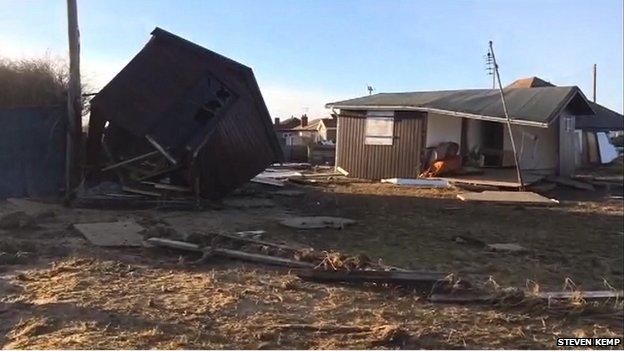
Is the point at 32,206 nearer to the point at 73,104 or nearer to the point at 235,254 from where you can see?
the point at 73,104

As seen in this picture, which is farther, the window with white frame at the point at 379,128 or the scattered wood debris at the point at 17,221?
the window with white frame at the point at 379,128

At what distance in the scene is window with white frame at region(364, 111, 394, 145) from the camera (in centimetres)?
2194

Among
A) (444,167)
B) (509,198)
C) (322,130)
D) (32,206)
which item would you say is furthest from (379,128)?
(322,130)

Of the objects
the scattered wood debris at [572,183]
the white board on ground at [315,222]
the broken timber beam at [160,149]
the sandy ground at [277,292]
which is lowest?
the sandy ground at [277,292]

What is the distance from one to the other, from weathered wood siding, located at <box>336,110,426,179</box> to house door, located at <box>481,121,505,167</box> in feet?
10.6

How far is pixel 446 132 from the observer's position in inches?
869

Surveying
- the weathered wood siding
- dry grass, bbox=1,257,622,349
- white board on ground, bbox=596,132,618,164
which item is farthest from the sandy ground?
white board on ground, bbox=596,132,618,164

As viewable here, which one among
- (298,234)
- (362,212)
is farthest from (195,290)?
(362,212)

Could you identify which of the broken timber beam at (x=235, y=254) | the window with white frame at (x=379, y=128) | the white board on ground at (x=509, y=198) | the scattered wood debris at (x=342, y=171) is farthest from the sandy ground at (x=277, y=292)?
the scattered wood debris at (x=342, y=171)

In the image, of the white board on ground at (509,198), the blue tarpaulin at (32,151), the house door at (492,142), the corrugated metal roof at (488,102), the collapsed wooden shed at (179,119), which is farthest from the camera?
the house door at (492,142)

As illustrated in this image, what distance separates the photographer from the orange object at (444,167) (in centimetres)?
2039

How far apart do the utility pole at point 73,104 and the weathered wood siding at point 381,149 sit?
11779mm

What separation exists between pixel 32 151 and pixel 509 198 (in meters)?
11.0

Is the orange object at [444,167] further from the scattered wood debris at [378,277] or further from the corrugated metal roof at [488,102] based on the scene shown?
the scattered wood debris at [378,277]
